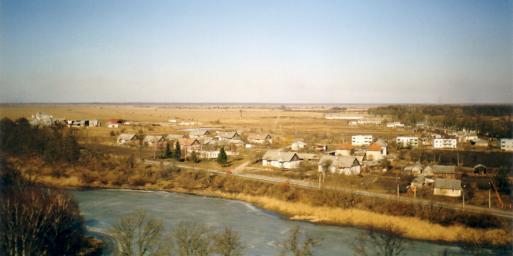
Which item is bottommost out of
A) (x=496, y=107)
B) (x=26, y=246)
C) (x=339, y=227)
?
(x=339, y=227)

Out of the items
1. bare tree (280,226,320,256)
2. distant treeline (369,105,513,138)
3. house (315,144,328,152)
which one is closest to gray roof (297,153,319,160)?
house (315,144,328,152)

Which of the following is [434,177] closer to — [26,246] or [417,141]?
[417,141]

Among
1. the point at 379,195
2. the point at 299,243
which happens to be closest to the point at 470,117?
the point at 379,195

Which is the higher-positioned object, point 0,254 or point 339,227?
point 0,254

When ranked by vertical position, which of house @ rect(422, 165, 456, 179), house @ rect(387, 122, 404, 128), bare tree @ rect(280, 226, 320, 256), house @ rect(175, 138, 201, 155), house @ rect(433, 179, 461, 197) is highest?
house @ rect(387, 122, 404, 128)

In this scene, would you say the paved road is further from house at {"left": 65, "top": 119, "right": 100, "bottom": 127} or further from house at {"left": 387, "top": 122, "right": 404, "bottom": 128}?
house at {"left": 387, "top": 122, "right": 404, "bottom": 128}

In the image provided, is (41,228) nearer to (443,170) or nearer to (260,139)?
(443,170)

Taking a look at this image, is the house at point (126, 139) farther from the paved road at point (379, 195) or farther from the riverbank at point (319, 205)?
the paved road at point (379, 195)

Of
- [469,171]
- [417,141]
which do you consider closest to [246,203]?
[469,171]
